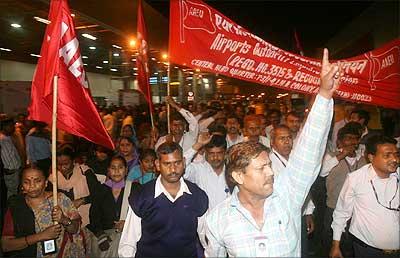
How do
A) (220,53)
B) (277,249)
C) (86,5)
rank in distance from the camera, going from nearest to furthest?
(277,249) → (220,53) → (86,5)

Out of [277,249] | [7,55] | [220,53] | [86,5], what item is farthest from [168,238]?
[7,55]

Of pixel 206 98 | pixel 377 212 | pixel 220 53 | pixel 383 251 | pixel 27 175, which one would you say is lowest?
pixel 383 251

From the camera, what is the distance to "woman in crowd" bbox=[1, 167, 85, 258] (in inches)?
138

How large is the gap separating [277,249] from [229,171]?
1.86ft

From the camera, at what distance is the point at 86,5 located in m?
10.4

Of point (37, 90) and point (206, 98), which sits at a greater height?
point (206, 98)

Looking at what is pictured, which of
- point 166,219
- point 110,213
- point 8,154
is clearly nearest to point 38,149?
point 8,154

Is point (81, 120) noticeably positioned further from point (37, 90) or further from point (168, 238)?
point (168, 238)

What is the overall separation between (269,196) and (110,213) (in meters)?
2.46

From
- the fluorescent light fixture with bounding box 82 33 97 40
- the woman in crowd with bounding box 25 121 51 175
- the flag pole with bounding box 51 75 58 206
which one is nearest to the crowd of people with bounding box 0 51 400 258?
the flag pole with bounding box 51 75 58 206

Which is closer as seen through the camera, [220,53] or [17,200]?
[17,200]

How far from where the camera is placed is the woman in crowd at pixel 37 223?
352cm

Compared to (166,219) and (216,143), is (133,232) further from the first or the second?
(216,143)

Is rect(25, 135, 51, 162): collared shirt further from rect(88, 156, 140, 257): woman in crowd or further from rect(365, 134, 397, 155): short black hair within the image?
rect(365, 134, 397, 155): short black hair
